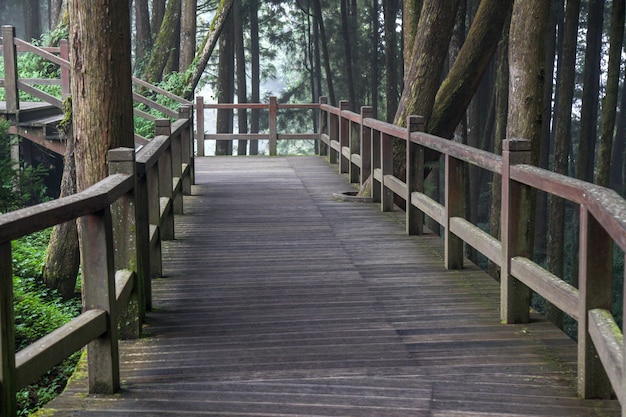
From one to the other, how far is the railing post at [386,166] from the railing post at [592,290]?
20.5ft

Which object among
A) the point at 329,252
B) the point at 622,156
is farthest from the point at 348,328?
the point at 622,156

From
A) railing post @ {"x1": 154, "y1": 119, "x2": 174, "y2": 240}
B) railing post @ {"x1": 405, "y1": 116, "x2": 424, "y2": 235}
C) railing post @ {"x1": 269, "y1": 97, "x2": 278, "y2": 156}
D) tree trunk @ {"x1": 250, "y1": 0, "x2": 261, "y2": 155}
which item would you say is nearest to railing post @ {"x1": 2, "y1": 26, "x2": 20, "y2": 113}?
railing post @ {"x1": 269, "y1": 97, "x2": 278, "y2": 156}

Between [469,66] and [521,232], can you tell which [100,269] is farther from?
[469,66]

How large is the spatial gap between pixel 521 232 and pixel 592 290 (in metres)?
1.44

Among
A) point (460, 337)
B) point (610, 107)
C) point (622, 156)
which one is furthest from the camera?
point (622, 156)

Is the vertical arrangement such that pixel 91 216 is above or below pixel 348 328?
above

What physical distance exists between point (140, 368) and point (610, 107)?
18.3 meters

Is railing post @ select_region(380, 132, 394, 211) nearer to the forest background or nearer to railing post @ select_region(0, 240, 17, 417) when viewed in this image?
the forest background

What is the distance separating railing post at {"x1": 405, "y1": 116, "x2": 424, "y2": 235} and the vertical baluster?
4.60 m

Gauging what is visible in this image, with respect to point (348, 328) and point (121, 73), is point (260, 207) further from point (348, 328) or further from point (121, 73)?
point (348, 328)

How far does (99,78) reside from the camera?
735 cm

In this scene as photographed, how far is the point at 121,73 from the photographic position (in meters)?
7.46

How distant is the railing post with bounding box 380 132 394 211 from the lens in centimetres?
1088

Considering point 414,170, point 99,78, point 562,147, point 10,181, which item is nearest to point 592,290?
point 99,78
